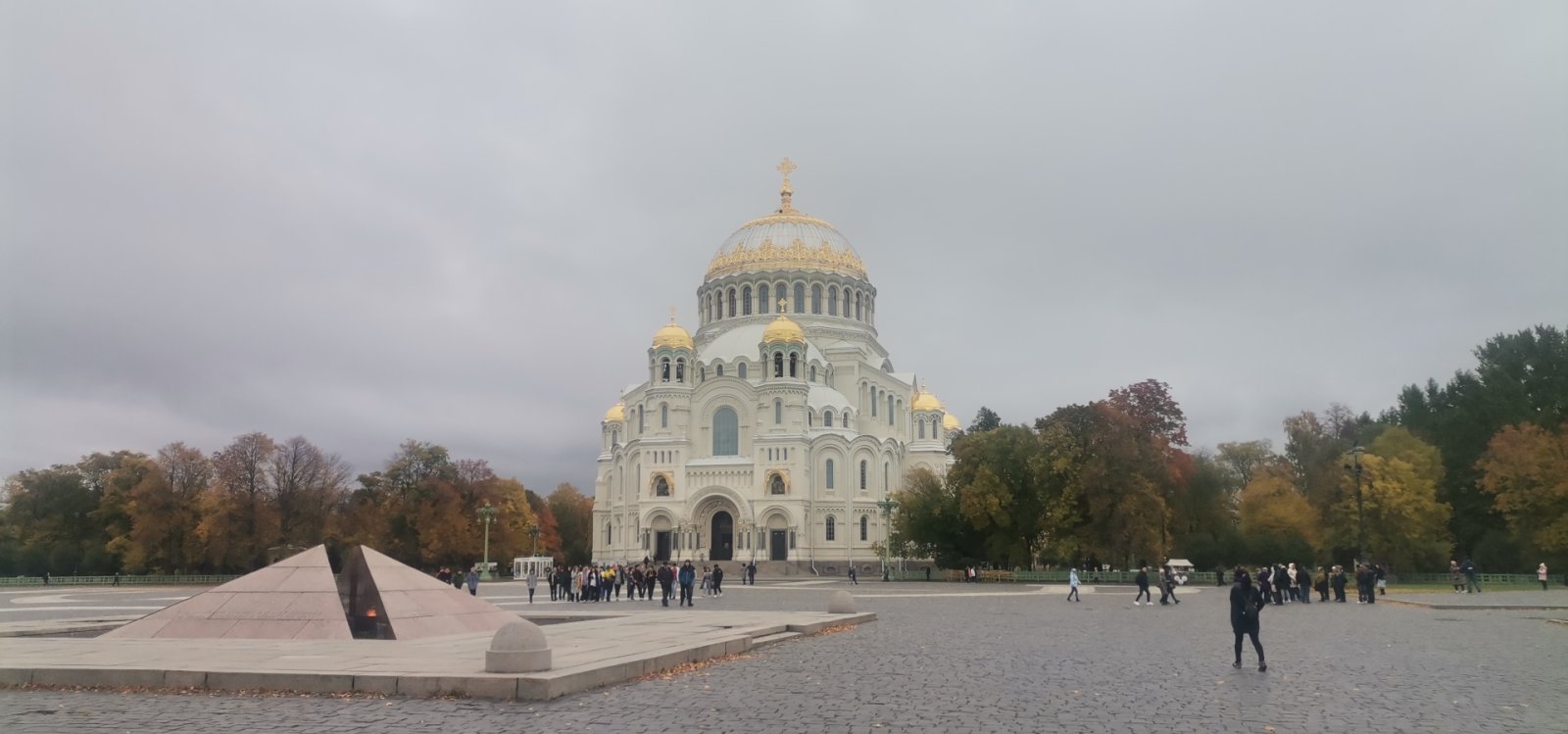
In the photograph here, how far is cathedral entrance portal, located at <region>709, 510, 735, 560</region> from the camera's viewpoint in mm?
64688

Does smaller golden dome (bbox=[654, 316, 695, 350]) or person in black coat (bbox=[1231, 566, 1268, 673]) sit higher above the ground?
smaller golden dome (bbox=[654, 316, 695, 350])

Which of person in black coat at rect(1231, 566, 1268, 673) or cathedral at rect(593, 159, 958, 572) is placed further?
cathedral at rect(593, 159, 958, 572)

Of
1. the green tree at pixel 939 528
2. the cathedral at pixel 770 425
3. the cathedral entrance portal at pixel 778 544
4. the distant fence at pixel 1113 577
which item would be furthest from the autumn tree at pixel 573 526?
the distant fence at pixel 1113 577

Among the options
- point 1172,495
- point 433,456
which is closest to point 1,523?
point 433,456

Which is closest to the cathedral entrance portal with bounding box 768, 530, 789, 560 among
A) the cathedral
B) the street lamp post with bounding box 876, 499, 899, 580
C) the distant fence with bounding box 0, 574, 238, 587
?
the cathedral

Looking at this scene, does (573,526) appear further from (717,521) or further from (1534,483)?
(1534,483)

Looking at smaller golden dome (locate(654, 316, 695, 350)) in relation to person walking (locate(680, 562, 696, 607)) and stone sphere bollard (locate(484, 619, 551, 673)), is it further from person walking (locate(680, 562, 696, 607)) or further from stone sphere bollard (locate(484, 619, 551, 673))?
stone sphere bollard (locate(484, 619, 551, 673))

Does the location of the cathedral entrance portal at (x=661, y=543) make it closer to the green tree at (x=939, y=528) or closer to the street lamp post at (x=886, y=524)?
the street lamp post at (x=886, y=524)

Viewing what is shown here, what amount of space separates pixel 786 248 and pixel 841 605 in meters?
55.6

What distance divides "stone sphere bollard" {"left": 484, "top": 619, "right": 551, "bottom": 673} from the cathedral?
1897 inches

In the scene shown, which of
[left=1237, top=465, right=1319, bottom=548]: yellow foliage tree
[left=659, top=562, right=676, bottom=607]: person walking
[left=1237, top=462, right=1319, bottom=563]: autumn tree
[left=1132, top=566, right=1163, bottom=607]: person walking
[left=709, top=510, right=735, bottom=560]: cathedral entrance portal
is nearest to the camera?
[left=1132, top=566, right=1163, bottom=607]: person walking

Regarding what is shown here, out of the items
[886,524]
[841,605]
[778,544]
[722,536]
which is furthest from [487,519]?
[841,605]

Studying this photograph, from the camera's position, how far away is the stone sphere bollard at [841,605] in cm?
2288

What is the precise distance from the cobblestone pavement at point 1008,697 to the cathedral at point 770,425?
146 feet
